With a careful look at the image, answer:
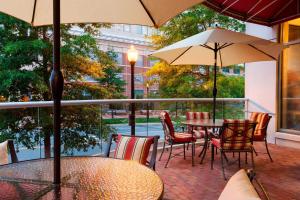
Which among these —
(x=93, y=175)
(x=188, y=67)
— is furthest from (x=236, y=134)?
(x=188, y=67)

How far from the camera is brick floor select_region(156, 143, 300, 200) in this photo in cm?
377

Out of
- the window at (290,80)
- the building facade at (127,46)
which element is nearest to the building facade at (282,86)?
the window at (290,80)

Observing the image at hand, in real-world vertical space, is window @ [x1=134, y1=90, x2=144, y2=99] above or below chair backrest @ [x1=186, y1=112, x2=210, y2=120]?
above

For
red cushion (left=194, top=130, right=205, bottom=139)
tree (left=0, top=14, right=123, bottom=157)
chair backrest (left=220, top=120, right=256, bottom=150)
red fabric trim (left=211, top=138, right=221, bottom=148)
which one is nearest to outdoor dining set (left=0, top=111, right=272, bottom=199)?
chair backrest (left=220, top=120, right=256, bottom=150)

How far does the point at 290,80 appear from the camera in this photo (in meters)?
7.00

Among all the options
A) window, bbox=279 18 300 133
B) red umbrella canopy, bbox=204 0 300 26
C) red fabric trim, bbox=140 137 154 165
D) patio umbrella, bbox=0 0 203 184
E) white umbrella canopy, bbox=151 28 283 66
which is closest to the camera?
patio umbrella, bbox=0 0 203 184

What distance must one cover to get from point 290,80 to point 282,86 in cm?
24

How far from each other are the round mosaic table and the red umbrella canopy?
528 centimetres

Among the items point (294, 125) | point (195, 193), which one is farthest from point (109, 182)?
point (294, 125)

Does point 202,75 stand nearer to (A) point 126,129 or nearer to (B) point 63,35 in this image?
(B) point 63,35

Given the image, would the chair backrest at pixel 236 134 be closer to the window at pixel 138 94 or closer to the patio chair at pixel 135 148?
the patio chair at pixel 135 148

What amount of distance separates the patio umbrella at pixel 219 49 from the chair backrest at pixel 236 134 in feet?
3.57

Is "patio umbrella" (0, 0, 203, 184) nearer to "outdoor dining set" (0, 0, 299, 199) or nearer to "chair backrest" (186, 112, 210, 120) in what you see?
"outdoor dining set" (0, 0, 299, 199)

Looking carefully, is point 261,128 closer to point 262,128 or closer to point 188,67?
point 262,128
